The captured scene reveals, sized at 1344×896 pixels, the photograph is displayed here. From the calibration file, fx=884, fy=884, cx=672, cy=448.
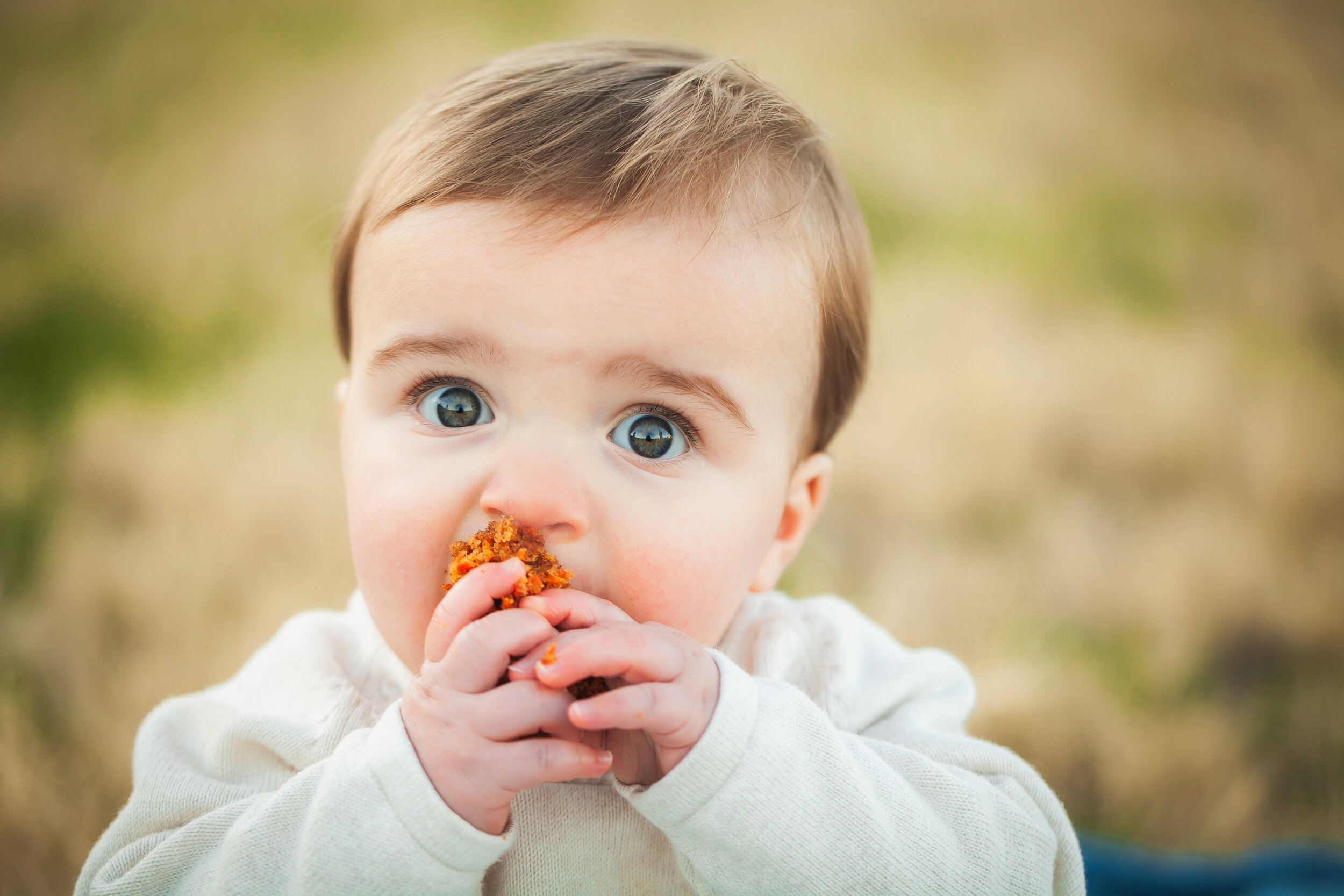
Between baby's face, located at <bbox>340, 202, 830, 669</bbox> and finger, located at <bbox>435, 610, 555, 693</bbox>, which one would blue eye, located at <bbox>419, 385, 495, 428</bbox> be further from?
finger, located at <bbox>435, 610, 555, 693</bbox>

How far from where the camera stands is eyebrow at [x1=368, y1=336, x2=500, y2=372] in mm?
1366

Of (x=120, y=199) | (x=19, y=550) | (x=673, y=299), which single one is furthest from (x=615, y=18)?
(x=673, y=299)

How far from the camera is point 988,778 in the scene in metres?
1.64

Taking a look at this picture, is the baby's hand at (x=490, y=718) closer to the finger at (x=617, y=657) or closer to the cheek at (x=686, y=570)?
the finger at (x=617, y=657)

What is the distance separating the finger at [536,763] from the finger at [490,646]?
91mm

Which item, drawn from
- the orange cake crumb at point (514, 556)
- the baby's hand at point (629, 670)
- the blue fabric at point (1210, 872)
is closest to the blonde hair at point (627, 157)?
the orange cake crumb at point (514, 556)

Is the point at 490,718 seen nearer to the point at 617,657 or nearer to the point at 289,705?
the point at 617,657

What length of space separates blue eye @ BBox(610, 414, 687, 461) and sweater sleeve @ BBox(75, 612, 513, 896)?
1.73 feet

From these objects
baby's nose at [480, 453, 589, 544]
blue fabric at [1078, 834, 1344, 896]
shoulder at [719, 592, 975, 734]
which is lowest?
blue fabric at [1078, 834, 1344, 896]

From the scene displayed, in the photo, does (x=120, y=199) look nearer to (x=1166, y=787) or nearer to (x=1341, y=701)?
(x=1166, y=787)

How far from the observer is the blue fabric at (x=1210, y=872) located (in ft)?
7.34

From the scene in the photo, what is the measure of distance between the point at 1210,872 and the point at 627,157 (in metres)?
2.31

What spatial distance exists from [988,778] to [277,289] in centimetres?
400

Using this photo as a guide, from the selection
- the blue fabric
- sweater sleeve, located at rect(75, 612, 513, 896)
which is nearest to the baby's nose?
sweater sleeve, located at rect(75, 612, 513, 896)
